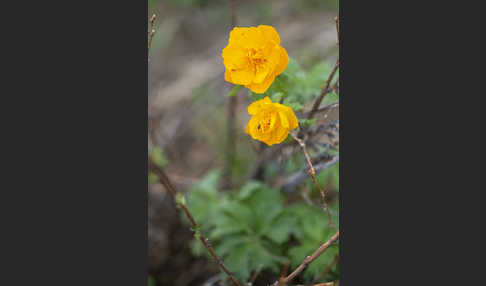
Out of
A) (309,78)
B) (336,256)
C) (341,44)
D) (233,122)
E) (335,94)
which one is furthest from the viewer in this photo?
(233,122)

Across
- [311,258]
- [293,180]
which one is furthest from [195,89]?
[311,258]

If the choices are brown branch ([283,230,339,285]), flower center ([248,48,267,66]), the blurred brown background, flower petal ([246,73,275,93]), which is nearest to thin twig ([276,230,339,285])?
brown branch ([283,230,339,285])

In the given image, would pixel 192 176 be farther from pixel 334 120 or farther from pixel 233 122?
pixel 334 120

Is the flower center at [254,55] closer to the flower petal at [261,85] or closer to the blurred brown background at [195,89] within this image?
the flower petal at [261,85]

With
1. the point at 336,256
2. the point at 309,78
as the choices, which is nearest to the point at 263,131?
the point at 309,78

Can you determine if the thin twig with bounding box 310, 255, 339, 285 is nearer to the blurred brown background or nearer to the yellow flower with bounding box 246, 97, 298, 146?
the yellow flower with bounding box 246, 97, 298, 146

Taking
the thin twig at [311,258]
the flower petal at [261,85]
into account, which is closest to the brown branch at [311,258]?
the thin twig at [311,258]

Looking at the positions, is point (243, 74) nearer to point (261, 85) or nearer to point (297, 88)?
point (261, 85)
